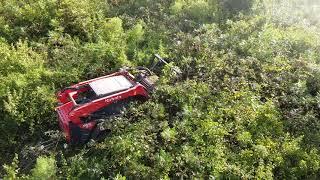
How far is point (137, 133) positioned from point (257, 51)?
5.29 m

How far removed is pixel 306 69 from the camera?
12.1m

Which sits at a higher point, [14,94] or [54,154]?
[14,94]

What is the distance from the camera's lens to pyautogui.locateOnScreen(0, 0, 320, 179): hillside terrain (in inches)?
360

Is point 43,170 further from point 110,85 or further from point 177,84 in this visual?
point 177,84

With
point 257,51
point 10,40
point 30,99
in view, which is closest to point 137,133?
point 30,99

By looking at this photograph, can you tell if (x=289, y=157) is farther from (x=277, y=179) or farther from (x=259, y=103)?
(x=259, y=103)

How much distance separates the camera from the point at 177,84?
445 inches

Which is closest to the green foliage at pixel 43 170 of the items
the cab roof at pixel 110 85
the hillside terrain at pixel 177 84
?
the hillside terrain at pixel 177 84

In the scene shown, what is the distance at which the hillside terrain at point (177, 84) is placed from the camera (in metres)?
9.16

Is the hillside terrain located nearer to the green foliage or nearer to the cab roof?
the green foliage

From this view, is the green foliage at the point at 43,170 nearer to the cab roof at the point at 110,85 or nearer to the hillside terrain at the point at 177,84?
the hillside terrain at the point at 177,84

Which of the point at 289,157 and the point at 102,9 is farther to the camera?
the point at 102,9

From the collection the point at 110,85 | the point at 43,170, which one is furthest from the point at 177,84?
the point at 43,170

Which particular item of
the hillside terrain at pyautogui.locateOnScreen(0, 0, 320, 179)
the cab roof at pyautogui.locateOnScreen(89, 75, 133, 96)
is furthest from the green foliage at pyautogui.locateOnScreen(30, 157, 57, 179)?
the cab roof at pyautogui.locateOnScreen(89, 75, 133, 96)
